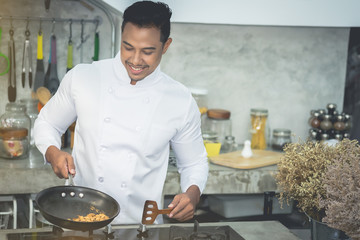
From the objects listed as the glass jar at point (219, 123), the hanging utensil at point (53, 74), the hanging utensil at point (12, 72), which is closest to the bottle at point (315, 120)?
the glass jar at point (219, 123)

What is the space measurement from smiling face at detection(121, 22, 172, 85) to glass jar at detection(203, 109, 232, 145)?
1380mm

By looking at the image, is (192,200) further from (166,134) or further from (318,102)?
(318,102)

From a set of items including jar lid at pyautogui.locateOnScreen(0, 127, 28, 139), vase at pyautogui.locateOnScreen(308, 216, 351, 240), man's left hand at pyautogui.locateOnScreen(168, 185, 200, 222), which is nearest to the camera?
vase at pyautogui.locateOnScreen(308, 216, 351, 240)

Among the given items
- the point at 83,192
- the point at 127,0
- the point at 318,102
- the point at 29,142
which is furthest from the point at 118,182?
the point at 318,102

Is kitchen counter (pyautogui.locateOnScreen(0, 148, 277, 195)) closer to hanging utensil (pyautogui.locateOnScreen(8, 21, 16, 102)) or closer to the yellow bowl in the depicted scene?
the yellow bowl

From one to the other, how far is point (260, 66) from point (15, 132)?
160 centimetres

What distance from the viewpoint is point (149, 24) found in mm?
1479

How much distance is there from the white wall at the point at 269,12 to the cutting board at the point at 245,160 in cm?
77

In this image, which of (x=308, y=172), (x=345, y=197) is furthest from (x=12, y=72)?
(x=345, y=197)

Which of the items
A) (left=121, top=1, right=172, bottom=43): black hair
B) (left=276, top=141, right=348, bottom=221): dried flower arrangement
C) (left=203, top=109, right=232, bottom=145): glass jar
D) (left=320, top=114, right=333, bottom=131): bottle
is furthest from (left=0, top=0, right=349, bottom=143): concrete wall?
(left=276, top=141, right=348, bottom=221): dried flower arrangement

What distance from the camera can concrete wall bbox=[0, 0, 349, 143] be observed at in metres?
2.94

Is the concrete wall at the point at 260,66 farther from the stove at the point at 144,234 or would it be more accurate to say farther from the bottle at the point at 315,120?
the stove at the point at 144,234

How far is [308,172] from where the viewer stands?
47.2 inches

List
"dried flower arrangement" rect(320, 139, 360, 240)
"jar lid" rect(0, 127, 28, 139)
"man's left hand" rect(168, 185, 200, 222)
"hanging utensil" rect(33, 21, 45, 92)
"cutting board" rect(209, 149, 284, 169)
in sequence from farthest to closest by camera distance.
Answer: "hanging utensil" rect(33, 21, 45, 92), "cutting board" rect(209, 149, 284, 169), "jar lid" rect(0, 127, 28, 139), "man's left hand" rect(168, 185, 200, 222), "dried flower arrangement" rect(320, 139, 360, 240)
